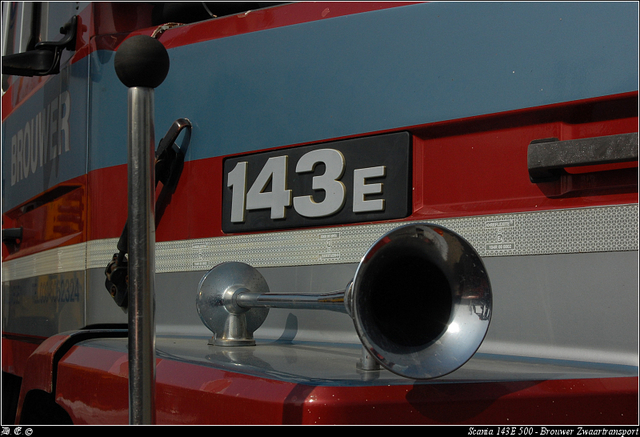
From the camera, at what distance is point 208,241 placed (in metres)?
2.24

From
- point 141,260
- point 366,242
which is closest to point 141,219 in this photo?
point 141,260

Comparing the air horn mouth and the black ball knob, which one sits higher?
the black ball knob

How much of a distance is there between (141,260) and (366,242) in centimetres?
77

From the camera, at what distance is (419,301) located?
1.49 m

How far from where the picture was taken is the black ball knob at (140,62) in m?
1.25

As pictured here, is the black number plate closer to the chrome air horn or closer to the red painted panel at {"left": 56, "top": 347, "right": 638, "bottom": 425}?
the chrome air horn

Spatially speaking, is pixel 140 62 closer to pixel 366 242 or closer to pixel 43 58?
pixel 366 242

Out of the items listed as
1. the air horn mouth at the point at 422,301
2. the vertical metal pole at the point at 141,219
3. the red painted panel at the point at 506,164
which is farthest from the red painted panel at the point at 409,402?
the red painted panel at the point at 506,164

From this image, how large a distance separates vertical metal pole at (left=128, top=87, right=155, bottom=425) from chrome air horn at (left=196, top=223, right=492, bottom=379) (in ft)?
1.26

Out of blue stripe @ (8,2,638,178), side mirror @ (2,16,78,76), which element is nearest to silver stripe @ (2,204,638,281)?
blue stripe @ (8,2,638,178)

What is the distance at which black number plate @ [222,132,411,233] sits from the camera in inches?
73.1

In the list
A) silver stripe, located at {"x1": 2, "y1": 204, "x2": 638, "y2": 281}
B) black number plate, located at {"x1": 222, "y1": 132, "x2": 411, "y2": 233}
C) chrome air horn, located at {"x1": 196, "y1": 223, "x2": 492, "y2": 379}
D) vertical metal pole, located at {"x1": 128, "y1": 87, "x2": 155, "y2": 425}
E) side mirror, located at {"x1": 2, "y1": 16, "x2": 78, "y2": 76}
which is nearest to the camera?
vertical metal pole, located at {"x1": 128, "y1": 87, "x2": 155, "y2": 425}

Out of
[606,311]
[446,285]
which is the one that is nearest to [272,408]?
[446,285]

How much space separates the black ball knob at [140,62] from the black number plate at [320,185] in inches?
29.2
